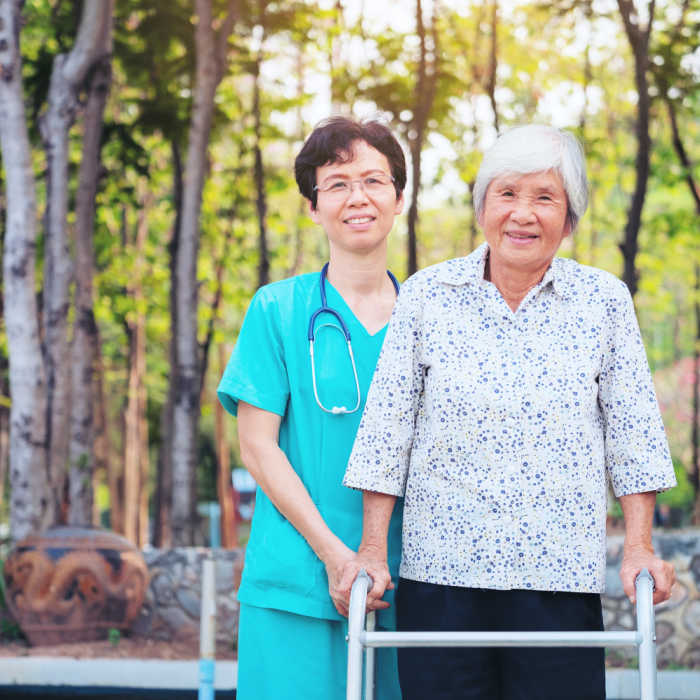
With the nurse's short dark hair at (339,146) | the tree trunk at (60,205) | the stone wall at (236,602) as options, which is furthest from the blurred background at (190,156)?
the nurse's short dark hair at (339,146)

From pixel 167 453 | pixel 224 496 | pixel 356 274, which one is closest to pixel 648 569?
pixel 356 274

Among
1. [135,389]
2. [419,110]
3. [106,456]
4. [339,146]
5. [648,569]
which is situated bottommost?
[648,569]

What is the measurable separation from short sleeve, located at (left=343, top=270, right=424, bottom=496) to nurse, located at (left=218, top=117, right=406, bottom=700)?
0.64ft

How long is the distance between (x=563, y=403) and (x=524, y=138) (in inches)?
22.5

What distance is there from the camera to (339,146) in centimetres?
278

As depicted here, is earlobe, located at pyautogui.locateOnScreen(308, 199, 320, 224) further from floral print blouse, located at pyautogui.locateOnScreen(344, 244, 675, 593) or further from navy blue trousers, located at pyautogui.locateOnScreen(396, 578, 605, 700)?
navy blue trousers, located at pyautogui.locateOnScreen(396, 578, 605, 700)

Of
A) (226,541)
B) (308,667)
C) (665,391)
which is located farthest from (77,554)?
(665,391)

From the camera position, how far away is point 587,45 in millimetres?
13414

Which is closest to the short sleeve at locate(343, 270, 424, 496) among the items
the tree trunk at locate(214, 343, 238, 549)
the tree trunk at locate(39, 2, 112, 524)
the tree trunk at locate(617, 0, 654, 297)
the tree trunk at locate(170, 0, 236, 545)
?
the tree trunk at locate(39, 2, 112, 524)

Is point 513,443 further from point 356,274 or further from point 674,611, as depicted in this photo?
point 674,611

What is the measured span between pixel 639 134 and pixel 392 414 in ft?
26.7

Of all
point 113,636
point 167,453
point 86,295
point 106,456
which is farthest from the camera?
point 106,456

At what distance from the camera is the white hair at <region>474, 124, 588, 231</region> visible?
94.6 inches

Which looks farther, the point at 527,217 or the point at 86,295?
the point at 86,295
